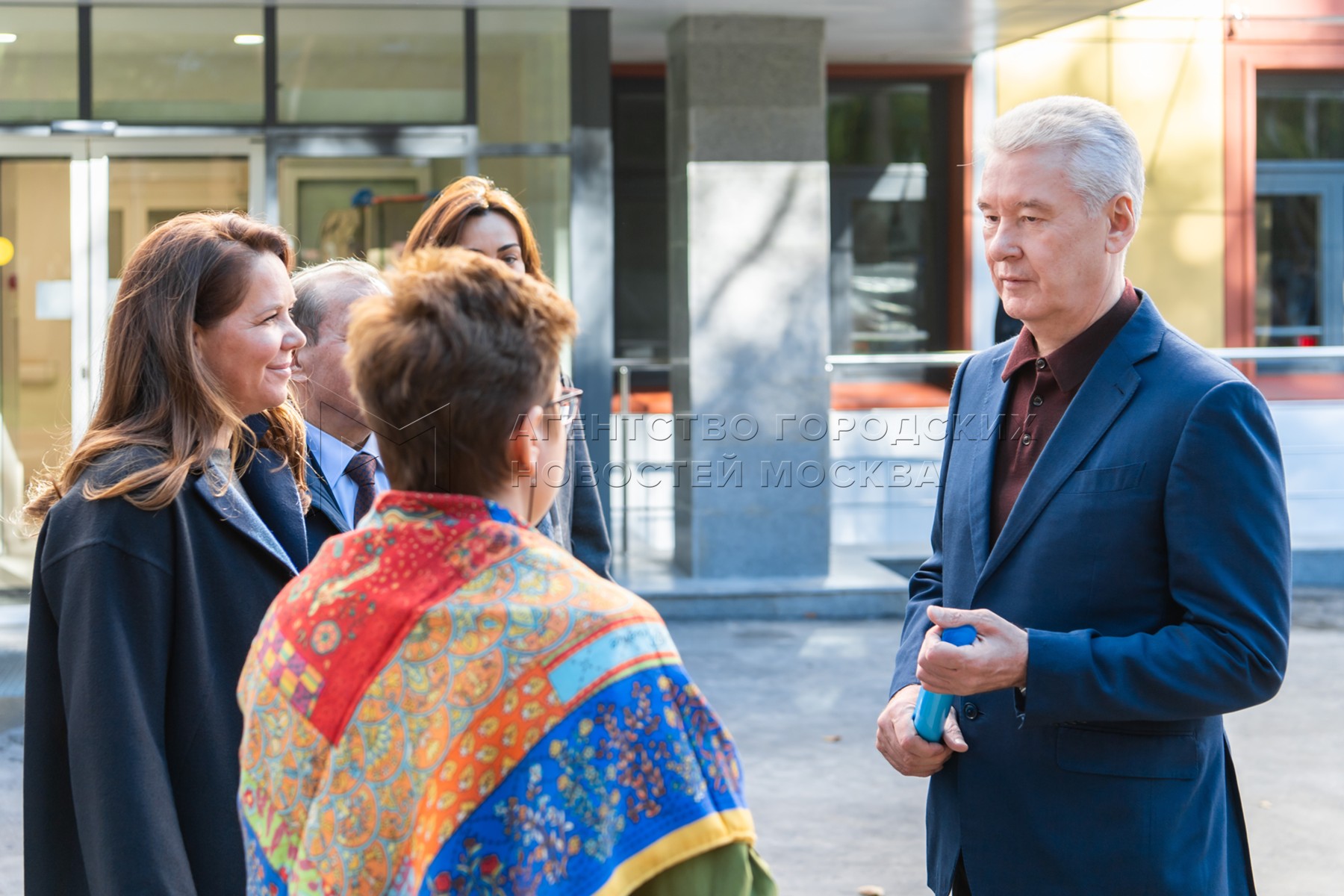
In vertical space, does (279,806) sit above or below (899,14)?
below

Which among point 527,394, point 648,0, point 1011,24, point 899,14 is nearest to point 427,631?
point 527,394

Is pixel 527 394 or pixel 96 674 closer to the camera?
pixel 527 394

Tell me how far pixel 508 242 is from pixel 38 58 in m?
6.47

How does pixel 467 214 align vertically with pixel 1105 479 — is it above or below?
above

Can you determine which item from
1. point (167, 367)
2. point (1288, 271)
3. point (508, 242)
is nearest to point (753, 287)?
point (508, 242)

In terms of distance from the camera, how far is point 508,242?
2.97 meters

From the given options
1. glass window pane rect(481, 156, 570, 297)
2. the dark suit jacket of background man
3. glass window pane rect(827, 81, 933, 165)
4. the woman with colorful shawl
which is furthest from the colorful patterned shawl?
glass window pane rect(827, 81, 933, 165)

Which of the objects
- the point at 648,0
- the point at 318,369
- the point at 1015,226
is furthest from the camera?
the point at 648,0

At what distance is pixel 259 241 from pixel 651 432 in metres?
8.00

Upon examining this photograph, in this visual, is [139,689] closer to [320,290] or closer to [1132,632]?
[320,290]

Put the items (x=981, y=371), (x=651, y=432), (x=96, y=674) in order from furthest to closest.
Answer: (x=651, y=432) → (x=981, y=371) → (x=96, y=674)

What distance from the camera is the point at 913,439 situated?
10.2 m

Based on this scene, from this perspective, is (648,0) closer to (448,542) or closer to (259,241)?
(259,241)

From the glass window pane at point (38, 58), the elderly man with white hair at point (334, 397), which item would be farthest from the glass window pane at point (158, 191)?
the elderly man with white hair at point (334, 397)
